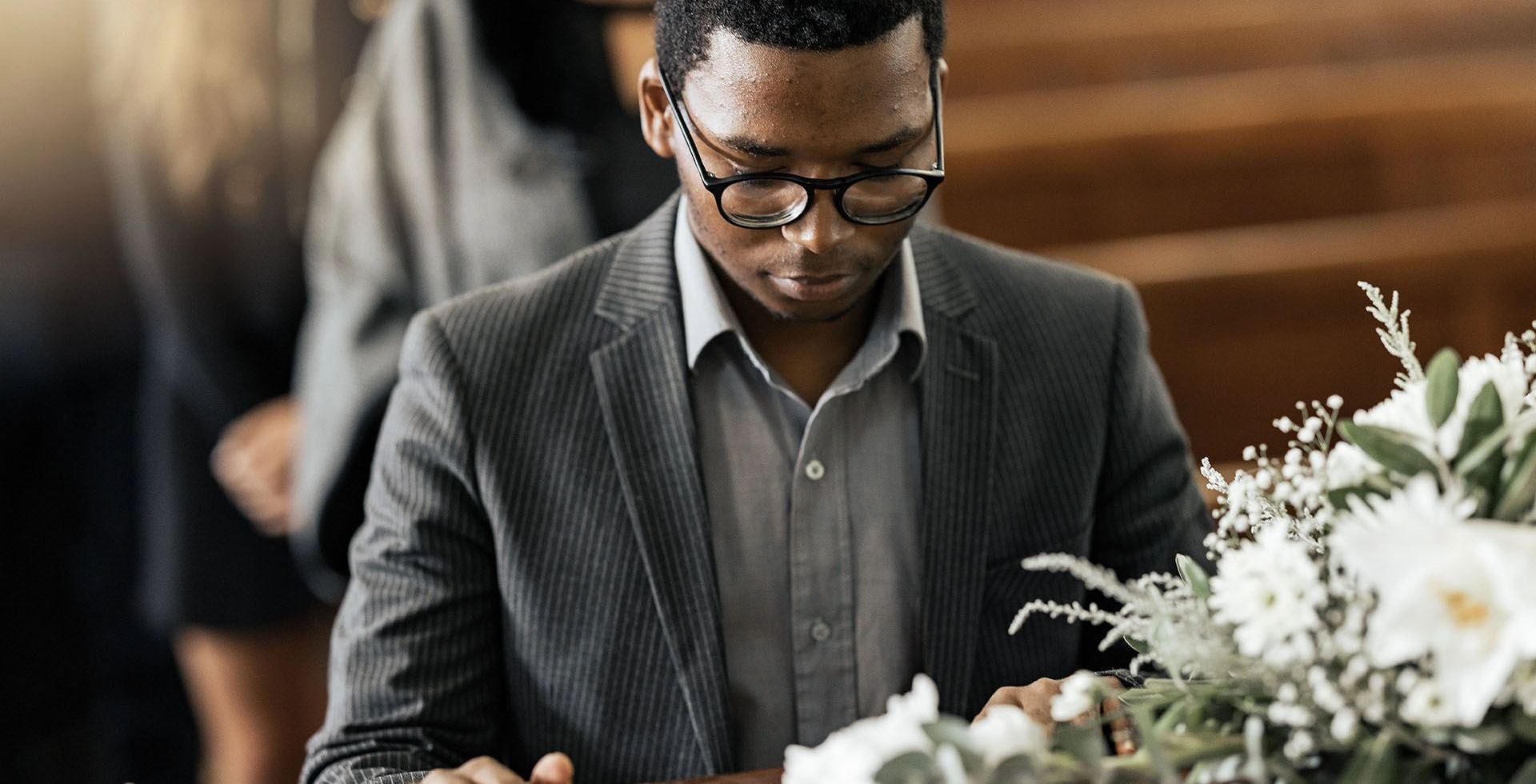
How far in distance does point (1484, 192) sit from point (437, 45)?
2099 mm

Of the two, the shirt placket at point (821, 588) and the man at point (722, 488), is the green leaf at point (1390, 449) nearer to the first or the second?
the man at point (722, 488)

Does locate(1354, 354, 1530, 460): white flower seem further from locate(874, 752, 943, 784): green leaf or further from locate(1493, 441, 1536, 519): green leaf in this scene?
locate(874, 752, 943, 784): green leaf

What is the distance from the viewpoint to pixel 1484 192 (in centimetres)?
291

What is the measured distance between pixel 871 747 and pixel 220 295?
1.72 m

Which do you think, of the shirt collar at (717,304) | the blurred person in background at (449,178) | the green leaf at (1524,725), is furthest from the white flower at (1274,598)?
the blurred person in background at (449,178)

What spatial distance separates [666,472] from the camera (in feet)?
3.95

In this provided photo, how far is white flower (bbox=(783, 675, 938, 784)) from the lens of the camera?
2.35 ft

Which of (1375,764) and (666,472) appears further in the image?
(666,472)

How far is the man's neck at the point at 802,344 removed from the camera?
4.12ft

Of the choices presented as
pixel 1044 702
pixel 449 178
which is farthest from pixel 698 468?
pixel 449 178

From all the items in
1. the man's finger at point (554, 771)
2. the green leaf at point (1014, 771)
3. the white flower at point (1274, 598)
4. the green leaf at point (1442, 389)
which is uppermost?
the green leaf at point (1442, 389)

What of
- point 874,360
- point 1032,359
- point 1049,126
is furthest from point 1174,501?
point 1049,126

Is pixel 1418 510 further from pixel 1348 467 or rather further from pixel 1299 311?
pixel 1299 311

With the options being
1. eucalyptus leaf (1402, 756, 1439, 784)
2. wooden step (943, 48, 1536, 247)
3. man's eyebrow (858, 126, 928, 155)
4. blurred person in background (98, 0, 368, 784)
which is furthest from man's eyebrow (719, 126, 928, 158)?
wooden step (943, 48, 1536, 247)
